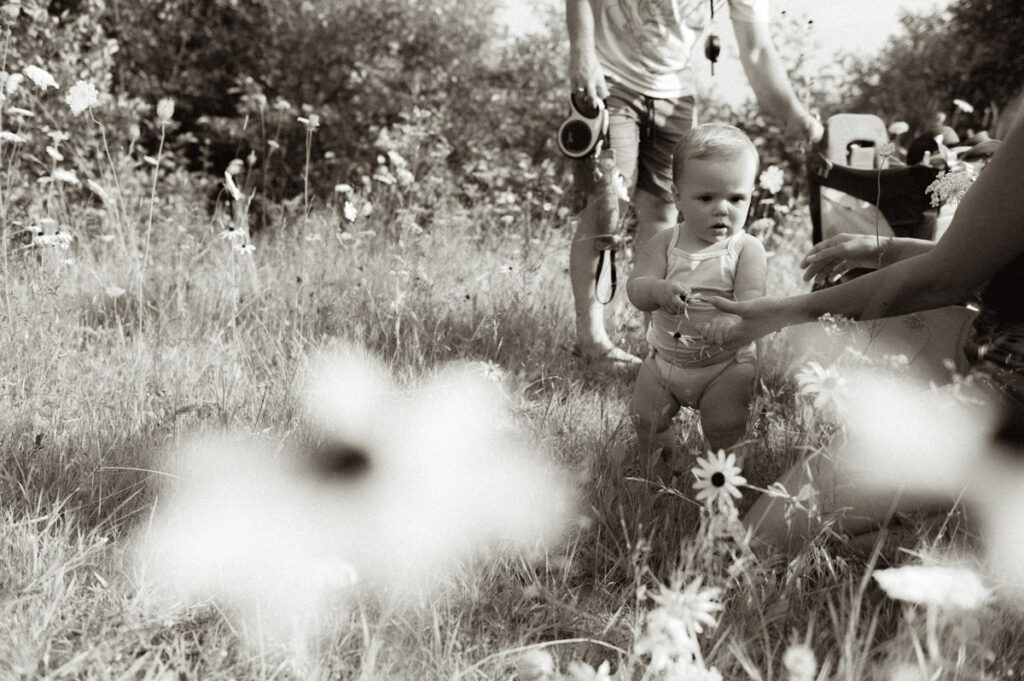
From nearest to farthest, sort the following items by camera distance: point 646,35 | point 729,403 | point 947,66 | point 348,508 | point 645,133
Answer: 1. point 348,508
2. point 729,403
3. point 646,35
4. point 645,133
5. point 947,66

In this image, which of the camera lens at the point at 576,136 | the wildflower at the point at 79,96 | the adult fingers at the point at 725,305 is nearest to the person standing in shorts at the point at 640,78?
the camera lens at the point at 576,136

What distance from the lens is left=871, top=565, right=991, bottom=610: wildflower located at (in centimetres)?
113

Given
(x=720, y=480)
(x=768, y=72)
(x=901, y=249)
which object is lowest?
(x=720, y=480)

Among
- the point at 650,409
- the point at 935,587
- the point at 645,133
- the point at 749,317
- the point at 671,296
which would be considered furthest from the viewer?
the point at 645,133

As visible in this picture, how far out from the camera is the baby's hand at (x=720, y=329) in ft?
5.99

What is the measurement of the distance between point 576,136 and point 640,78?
0.40 meters

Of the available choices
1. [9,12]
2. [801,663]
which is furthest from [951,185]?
[9,12]

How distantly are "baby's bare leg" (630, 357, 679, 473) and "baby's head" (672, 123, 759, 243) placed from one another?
0.36m

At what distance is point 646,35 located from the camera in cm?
301

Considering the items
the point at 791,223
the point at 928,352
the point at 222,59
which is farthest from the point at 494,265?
the point at 222,59

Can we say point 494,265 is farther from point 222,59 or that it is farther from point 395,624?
point 222,59

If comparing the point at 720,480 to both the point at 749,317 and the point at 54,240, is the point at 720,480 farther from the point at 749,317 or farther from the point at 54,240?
the point at 54,240

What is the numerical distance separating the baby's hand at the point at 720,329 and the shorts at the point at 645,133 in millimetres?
1132

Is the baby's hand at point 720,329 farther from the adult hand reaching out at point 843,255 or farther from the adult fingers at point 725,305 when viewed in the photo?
the adult hand reaching out at point 843,255
